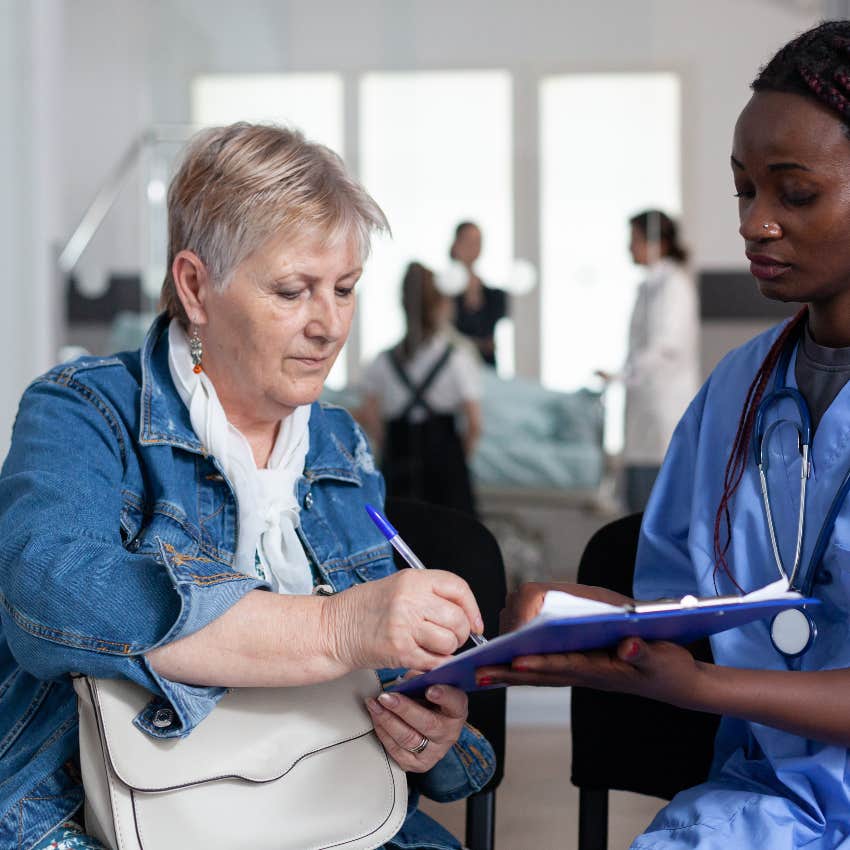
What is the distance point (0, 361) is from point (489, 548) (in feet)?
8.27

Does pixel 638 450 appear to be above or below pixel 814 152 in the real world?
below

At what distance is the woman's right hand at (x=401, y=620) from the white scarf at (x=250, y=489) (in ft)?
0.75

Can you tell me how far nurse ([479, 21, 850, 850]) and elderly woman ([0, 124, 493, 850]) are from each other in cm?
19

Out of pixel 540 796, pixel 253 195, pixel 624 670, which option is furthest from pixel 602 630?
pixel 540 796

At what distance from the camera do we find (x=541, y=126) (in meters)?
3.71

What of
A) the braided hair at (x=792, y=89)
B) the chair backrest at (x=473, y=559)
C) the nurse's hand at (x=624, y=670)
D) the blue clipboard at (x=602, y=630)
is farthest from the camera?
the chair backrest at (x=473, y=559)

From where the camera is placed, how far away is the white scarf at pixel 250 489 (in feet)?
4.58

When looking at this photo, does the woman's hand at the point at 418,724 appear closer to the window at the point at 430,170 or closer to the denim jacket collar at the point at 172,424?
the denim jacket collar at the point at 172,424

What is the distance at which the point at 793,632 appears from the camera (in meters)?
1.22

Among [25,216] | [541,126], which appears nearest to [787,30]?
[541,126]

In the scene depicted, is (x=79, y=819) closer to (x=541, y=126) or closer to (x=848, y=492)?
(x=848, y=492)

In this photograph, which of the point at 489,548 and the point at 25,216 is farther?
the point at 25,216

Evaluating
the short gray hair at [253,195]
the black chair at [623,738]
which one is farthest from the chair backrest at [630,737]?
the short gray hair at [253,195]

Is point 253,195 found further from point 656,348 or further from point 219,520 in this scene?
point 656,348
